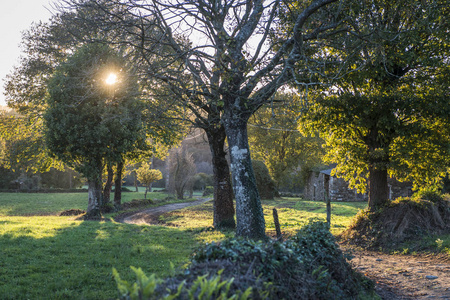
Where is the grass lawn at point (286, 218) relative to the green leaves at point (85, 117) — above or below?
below

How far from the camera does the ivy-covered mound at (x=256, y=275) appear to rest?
254 centimetres

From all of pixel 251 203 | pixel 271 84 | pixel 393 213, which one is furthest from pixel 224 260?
pixel 393 213

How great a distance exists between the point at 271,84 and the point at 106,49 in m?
12.2

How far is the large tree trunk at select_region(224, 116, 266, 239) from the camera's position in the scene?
9250 millimetres

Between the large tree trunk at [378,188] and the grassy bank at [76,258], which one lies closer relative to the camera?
the grassy bank at [76,258]

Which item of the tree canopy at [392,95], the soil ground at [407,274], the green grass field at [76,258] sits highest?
the tree canopy at [392,95]

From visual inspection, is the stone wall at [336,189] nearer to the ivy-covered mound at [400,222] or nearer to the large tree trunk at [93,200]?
the ivy-covered mound at [400,222]

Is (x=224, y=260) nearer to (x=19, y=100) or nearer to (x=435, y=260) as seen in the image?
(x=435, y=260)

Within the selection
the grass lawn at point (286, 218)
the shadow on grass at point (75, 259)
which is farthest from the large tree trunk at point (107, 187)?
the shadow on grass at point (75, 259)

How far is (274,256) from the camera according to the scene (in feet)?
13.0

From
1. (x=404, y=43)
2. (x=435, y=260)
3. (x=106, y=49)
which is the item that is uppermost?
(x=106, y=49)

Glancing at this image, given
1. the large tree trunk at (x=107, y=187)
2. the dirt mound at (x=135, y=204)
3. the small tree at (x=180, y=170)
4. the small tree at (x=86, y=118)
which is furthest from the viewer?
the small tree at (x=180, y=170)

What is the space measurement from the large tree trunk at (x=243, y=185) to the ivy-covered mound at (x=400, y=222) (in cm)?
515

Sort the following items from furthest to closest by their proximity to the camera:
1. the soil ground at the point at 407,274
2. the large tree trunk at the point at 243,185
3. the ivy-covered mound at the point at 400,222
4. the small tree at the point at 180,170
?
1. the small tree at the point at 180,170
2. the ivy-covered mound at the point at 400,222
3. the large tree trunk at the point at 243,185
4. the soil ground at the point at 407,274
